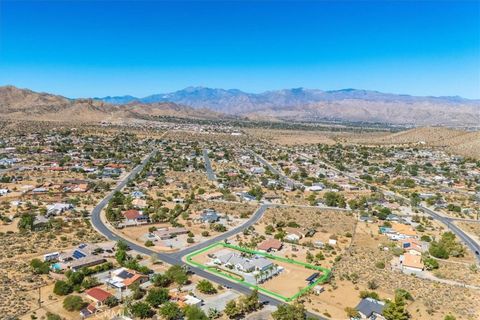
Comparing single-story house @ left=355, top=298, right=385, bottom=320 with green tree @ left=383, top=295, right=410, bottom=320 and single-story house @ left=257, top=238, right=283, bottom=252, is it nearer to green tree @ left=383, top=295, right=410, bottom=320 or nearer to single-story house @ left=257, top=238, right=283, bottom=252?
green tree @ left=383, top=295, right=410, bottom=320

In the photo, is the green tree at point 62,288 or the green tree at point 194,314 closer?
the green tree at point 194,314

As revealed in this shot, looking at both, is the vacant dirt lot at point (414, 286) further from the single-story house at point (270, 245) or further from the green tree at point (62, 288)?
the green tree at point (62, 288)

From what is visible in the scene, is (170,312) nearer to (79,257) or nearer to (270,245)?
(79,257)

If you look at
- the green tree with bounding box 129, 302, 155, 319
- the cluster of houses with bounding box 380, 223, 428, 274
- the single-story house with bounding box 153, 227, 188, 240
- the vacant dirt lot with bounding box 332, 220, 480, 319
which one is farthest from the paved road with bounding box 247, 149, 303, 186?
the green tree with bounding box 129, 302, 155, 319

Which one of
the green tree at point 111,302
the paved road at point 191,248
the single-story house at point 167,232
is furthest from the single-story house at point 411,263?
the green tree at point 111,302

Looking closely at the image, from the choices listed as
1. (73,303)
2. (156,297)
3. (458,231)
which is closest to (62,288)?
(73,303)

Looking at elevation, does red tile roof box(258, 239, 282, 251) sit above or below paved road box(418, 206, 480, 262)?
above
